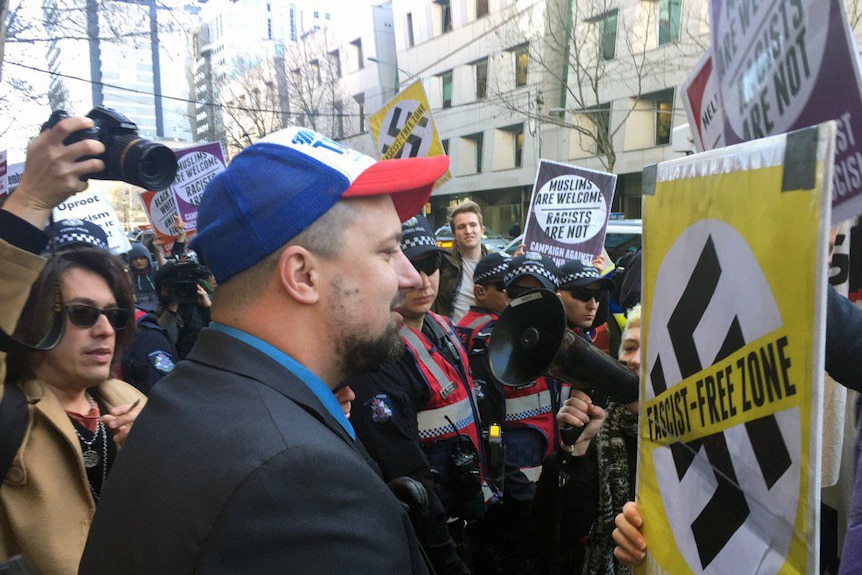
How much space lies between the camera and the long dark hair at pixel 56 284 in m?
1.81

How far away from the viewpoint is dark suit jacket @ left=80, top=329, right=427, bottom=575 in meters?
0.93

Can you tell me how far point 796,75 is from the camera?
142cm

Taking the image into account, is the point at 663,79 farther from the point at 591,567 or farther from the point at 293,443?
the point at 293,443

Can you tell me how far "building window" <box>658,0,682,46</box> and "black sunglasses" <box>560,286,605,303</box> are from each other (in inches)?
711

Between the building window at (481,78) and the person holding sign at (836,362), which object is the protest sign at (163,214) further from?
the building window at (481,78)

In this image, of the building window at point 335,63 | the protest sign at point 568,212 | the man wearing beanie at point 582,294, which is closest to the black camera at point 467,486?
the man wearing beanie at point 582,294

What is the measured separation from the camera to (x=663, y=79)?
2028 centimetres

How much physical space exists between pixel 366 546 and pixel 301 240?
0.60 meters

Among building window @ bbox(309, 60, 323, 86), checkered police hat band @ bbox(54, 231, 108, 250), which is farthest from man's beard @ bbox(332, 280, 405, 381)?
building window @ bbox(309, 60, 323, 86)

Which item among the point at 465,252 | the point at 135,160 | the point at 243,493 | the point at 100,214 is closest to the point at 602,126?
the point at 465,252

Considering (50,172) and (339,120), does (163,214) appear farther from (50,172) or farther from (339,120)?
(339,120)

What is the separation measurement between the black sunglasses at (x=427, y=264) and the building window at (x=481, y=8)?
88.0 feet

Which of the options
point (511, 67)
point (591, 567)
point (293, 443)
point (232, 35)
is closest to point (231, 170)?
point (293, 443)

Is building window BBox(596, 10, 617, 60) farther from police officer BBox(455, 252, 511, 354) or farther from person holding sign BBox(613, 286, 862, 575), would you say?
person holding sign BBox(613, 286, 862, 575)
